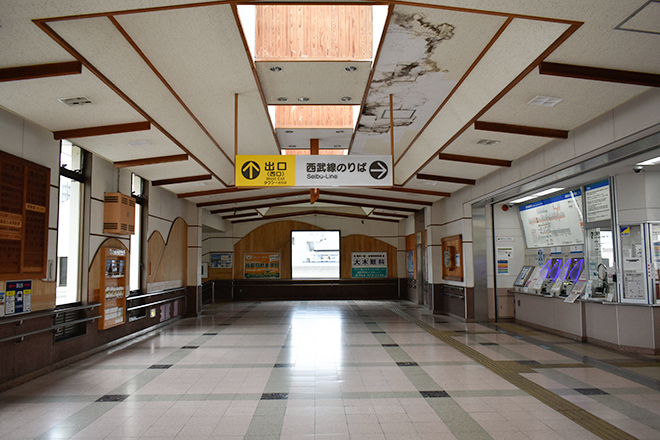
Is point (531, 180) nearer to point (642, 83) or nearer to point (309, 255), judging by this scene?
point (642, 83)

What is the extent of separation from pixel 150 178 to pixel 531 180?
7297 mm

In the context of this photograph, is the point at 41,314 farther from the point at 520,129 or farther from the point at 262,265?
the point at 262,265

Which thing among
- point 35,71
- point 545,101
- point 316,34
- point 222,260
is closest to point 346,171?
point 316,34

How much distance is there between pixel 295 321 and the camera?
10.9 m

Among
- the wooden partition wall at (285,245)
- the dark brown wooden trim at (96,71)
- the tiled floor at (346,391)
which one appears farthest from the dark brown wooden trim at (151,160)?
the wooden partition wall at (285,245)

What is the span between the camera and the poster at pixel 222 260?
17.5 meters

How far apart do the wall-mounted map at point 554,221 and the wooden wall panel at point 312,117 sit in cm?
456

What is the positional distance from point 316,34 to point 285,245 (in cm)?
1308

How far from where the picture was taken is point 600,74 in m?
4.26

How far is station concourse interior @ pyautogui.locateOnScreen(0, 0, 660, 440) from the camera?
3975mm

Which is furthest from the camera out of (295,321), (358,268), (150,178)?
(358,268)

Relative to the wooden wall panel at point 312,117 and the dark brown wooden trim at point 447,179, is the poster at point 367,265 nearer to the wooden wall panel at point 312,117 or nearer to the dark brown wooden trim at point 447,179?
the dark brown wooden trim at point 447,179

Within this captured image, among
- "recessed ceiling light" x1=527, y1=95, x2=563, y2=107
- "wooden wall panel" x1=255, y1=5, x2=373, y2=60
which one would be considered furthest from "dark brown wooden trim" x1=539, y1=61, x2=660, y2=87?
"wooden wall panel" x1=255, y1=5, x2=373, y2=60

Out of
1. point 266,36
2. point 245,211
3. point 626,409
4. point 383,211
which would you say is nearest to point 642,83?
point 626,409
